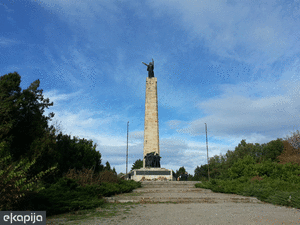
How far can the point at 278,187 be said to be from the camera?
32.5 feet

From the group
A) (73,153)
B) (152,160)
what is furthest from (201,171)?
(73,153)

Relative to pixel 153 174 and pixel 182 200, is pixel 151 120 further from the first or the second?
pixel 182 200

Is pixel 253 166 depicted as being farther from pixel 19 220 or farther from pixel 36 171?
pixel 19 220

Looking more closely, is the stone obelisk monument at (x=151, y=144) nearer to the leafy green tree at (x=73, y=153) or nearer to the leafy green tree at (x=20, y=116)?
the leafy green tree at (x=73, y=153)

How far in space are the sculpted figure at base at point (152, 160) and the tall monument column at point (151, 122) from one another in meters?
1.69

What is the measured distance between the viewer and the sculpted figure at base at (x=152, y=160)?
2370cm

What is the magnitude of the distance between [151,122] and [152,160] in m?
4.87

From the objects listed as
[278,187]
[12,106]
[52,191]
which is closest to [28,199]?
[52,191]

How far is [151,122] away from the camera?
87.4 feet

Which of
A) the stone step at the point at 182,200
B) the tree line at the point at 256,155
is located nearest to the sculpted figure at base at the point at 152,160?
the tree line at the point at 256,155

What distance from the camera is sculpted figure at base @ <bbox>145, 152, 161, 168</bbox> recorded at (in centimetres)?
2370

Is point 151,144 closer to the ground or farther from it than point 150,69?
closer to the ground

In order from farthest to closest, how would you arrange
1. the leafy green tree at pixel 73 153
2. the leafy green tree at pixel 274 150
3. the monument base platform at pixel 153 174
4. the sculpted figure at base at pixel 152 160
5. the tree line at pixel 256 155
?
1. the leafy green tree at pixel 274 150
2. the tree line at pixel 256 155
3. the sculpted figure at base at pixel 152 160
4. the monument base platform at pixel 153 174
5. the leafy green tree at pixel 73 153

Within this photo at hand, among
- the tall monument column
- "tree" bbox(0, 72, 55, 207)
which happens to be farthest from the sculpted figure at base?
"tree" bbox(0, 72, 55, 207)
